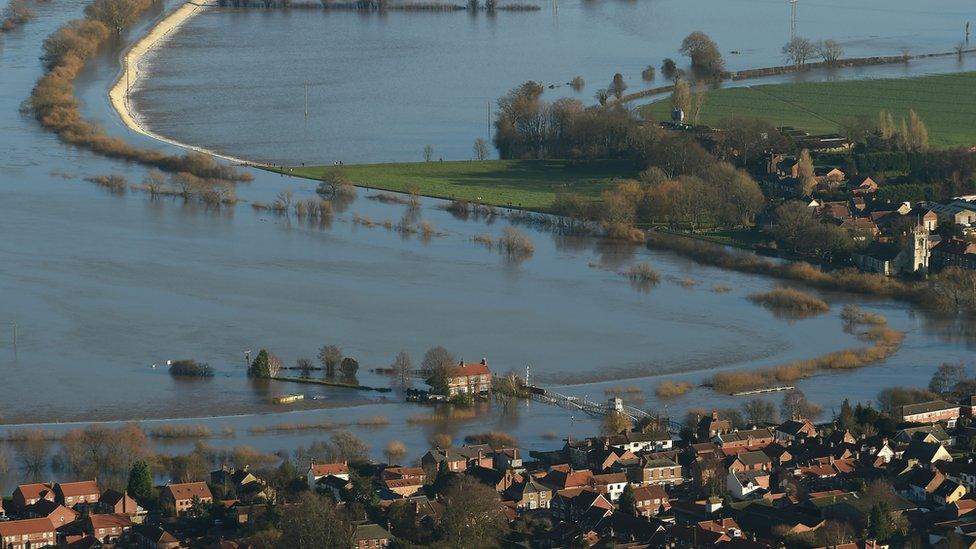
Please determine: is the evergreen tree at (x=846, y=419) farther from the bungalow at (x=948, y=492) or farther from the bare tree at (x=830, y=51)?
the bare tree at (x=830, y=51)

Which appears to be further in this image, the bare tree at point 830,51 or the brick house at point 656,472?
the bare tree at point 830,51

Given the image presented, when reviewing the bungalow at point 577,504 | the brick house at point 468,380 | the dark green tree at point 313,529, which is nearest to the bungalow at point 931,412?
the bungalow at point 577,504

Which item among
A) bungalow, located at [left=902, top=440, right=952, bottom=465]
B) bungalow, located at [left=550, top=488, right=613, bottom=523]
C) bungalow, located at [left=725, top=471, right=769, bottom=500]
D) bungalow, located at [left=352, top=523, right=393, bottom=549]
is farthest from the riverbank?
bungalow, located at [left=352, top=523, right=393, bottom=549]

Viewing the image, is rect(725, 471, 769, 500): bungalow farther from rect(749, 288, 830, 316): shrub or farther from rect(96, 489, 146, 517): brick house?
rect(749, 288, 830, 316): shrub

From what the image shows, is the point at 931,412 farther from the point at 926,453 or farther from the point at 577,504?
the point at 577,504

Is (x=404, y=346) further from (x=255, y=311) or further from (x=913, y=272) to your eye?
(x=913, y=272)

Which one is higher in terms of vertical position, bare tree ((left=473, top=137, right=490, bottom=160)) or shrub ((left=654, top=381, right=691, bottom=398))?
bare tree ((left=473, top=137, right=490, bottom=160))
